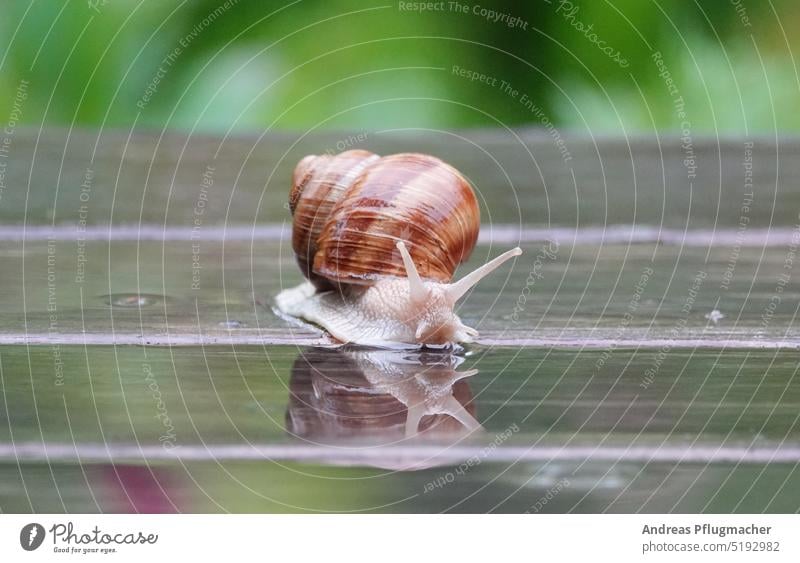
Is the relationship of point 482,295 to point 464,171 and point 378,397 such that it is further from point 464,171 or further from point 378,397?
point 464,171

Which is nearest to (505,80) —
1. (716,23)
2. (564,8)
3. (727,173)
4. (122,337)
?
(564,8)

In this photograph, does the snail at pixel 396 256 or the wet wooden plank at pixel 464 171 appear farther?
the wet wooden plank at pixel 464 171

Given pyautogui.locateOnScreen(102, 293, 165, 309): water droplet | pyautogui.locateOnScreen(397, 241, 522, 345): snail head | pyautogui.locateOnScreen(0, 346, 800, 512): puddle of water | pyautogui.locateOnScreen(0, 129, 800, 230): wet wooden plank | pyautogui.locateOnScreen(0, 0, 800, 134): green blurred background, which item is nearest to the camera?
pyautogui.locateOnScreen(0, 346, 800, 512): puddle of water

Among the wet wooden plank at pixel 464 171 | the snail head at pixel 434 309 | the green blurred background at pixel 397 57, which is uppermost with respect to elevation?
the green blurred background at pixel 397 57

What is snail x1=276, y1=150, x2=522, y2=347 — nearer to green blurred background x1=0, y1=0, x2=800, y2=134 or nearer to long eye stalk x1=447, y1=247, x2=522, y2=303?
long eye stalk x1=447, y1=247, x2=522, y2=303

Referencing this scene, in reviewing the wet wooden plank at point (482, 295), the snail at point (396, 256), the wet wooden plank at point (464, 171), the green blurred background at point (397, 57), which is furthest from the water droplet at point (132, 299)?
the green blurred background at point (397, 57)

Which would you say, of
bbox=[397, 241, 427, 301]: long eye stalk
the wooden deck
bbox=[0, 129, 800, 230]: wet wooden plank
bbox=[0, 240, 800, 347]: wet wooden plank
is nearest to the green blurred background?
bbox=[0, 129, 800, 230]: wet wooden plank

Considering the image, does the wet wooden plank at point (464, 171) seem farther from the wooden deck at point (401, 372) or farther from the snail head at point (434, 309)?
the snail head at point (434, 309)

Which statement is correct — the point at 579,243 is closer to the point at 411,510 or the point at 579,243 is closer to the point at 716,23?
the point at 716,23
